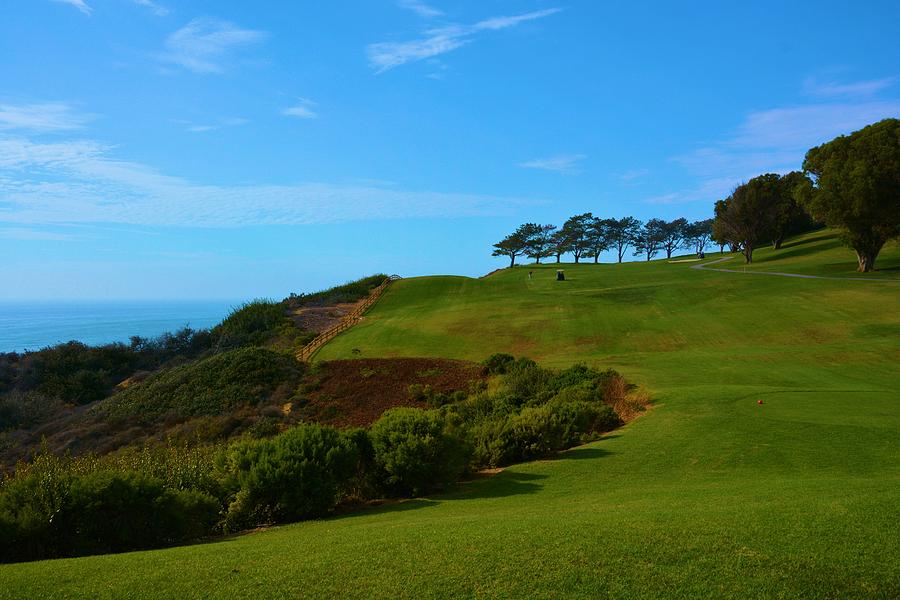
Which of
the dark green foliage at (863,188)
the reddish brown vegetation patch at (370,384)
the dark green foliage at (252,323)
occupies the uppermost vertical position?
the dark green foliage at (863,188)

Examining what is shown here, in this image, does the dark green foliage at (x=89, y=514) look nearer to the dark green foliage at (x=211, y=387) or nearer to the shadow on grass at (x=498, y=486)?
the shadow on grass at (x=498, y=486)

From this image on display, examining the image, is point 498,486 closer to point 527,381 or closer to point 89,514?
point 89,514

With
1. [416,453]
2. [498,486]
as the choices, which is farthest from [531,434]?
[416,453]

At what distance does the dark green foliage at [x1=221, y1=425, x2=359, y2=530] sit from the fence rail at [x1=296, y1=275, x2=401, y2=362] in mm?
23934

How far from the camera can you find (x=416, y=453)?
37.4 feet

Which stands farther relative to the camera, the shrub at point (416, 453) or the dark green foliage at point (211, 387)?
the dark green foliage at point (211, 387)

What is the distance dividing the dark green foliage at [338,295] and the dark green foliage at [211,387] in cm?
1921

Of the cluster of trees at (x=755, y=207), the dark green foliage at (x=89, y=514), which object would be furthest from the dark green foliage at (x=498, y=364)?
the cluster of trees at (x=755, y=207)

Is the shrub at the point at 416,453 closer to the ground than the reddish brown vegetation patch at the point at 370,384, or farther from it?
farther from it

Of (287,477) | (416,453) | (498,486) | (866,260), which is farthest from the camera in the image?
(866,260)

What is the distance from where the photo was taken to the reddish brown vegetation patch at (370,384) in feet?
81.6

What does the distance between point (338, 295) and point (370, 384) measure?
29.2 metres

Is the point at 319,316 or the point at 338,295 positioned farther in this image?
the point at 338,295

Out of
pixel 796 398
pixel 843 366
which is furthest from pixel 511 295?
pixel 796 398
